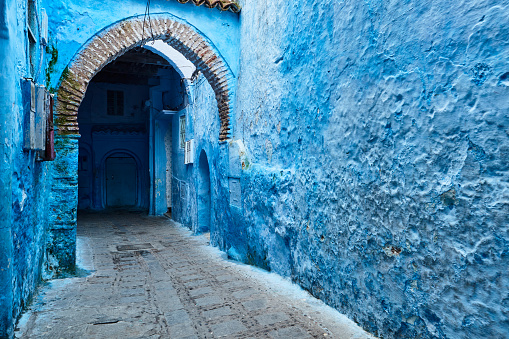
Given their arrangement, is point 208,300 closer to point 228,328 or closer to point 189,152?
point 228,328

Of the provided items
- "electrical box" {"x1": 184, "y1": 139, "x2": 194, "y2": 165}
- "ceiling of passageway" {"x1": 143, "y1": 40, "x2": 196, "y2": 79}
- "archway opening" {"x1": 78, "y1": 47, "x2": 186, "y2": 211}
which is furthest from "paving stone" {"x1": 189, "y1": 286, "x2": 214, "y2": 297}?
"archway opening" {"x1": 78, "y1": 47, "x2": 186, "y2": 211}

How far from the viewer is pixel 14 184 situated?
117 inches

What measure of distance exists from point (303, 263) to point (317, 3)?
277 cm

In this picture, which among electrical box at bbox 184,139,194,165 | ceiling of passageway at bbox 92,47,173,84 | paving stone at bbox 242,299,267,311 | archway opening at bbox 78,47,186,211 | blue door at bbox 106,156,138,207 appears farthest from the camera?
blue door at bbox 106,156,138,207

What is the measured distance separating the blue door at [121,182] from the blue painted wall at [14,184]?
12226 millimetres

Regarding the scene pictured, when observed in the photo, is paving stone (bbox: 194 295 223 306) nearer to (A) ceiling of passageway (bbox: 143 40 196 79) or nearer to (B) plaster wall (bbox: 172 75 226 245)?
(B) plaster wall (bbox: 172 75 226 245)

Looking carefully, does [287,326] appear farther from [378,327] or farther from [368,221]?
[368,221]

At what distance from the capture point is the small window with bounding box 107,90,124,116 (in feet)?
51.0

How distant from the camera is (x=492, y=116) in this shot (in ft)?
6.47

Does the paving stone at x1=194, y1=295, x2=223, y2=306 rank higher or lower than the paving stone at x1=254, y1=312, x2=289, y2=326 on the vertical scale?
lower

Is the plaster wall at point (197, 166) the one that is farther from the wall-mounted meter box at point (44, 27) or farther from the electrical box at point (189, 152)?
the wall-mounted meter box at point (44, 27)

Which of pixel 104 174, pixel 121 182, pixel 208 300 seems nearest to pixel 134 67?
pixel 104 174

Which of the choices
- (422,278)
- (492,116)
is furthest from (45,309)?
(492,116)

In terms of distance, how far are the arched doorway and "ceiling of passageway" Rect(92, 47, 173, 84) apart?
4.76 metres
